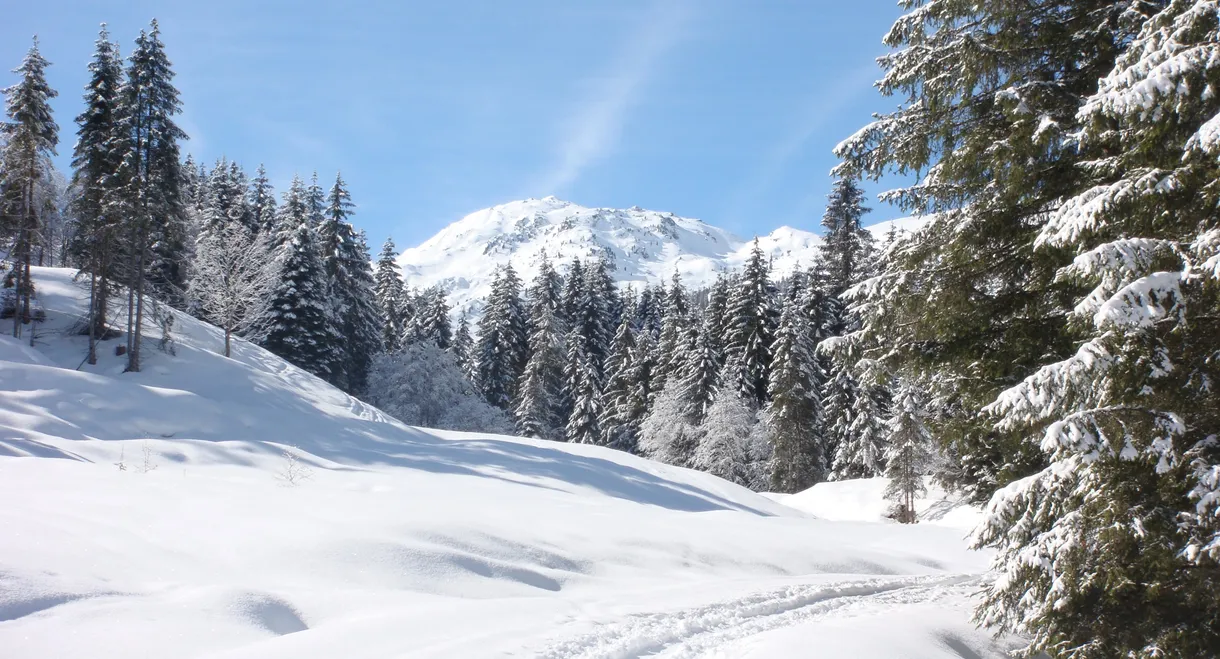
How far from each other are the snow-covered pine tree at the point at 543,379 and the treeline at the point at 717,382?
0.14 meters

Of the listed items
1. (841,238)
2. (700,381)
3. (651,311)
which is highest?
(841,238)

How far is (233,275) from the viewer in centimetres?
3142

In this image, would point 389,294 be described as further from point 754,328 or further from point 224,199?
point 754,328

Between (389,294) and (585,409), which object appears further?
(389,294)

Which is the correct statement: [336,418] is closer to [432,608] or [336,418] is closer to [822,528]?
[822,528]

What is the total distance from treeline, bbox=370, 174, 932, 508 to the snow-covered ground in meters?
20.5

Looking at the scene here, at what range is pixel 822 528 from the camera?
15.0m

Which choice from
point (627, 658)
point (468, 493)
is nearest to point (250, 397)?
point (468, 493)

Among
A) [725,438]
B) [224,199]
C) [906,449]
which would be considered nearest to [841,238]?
[725,438]

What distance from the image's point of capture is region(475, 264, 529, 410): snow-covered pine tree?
179ft

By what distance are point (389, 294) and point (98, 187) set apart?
32.3 m

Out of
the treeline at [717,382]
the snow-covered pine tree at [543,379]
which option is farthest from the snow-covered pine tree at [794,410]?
the snow-covered pine tree at [543,379]

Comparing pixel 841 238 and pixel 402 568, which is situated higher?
pixel 841 238

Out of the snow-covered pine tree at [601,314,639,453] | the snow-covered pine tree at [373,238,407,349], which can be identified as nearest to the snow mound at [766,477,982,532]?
the snow-covered pine tree at [601,314,639,453]
